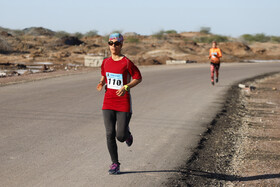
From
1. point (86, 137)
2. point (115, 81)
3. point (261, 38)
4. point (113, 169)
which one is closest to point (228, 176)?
point (113, 169)

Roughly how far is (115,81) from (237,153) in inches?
106

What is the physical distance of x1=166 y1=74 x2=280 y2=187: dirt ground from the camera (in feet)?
19.1

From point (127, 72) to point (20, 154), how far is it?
87.9 inches

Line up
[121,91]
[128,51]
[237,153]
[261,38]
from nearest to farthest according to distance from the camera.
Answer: [121,91] → [237,153] → [128,51] → [261,38]

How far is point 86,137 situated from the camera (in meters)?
8.09

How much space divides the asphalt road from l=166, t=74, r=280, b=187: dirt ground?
24cm


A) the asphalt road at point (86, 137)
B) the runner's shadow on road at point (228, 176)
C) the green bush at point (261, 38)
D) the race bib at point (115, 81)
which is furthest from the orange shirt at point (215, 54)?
the green bush at point (261, 38)

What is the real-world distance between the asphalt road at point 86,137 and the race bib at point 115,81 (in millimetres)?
1136

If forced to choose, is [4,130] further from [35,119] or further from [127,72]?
[127,72]

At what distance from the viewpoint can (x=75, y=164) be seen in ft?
20.3

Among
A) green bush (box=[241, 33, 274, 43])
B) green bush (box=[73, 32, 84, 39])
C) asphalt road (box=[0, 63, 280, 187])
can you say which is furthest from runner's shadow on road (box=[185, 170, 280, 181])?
green bush (box=[241, 33, 274, 43])

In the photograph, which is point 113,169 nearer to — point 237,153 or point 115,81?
point 115,81

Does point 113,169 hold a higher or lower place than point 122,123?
lower

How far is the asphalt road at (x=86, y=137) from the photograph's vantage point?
5.71 meters
